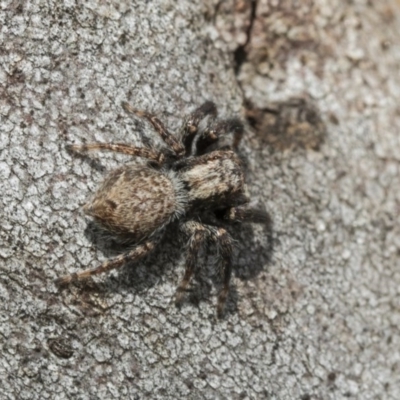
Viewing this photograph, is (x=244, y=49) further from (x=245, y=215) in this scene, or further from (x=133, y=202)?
(x=133, y=202)

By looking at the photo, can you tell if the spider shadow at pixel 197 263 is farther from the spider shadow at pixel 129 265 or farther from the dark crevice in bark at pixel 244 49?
the dark crevice in bark at pixel 244 49

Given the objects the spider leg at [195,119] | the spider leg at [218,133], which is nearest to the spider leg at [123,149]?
the spider leg at [195,119]

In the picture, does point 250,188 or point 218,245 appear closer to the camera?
point 218,245

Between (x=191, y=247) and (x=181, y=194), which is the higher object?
(x=181, y=194)

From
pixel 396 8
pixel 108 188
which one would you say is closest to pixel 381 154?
pixel 396 8

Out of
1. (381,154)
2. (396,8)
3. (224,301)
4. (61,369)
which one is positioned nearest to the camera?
(61,369)

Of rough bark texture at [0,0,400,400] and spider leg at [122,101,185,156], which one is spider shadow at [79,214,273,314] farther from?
spider leg at [122,101,185,156]

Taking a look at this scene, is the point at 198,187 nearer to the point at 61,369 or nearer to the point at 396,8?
the point at 61,369

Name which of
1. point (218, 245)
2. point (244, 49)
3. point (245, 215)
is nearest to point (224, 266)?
point (218, 245)
